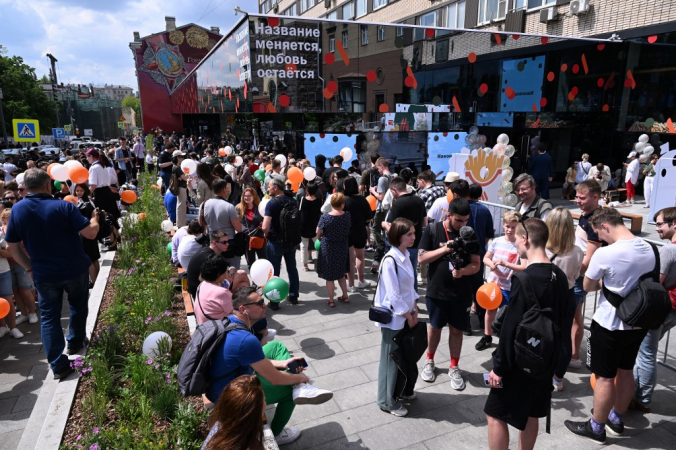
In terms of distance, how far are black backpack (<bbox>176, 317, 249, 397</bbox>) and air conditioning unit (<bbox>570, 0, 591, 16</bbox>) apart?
1743 cm

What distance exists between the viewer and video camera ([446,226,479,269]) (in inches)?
145

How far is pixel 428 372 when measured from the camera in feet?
13.8

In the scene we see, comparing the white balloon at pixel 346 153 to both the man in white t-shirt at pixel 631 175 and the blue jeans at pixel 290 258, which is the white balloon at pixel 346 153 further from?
the man in white t-shirt at pixel 631 175

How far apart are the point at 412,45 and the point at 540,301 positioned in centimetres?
1190

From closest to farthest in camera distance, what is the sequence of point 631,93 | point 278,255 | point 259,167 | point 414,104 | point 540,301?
point 540,301
point 278,255
point 259,167
point 414,104
point 631,93

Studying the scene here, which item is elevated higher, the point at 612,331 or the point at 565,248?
the point at 565,248

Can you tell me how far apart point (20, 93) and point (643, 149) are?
52.2 meters

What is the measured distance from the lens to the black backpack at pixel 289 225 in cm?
587

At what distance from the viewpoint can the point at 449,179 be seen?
6570 millimetres

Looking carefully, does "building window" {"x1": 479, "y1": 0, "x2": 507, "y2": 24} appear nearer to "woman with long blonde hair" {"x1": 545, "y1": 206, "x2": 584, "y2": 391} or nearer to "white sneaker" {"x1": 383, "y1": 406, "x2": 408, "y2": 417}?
"woman with long blonde hair" {"x1": 545, "y1": 206, "x2": 584, "y2": 391}

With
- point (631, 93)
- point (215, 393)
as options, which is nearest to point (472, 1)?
point (631, 93)

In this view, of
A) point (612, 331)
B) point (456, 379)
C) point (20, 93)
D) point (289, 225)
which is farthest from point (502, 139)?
point (20, 93)

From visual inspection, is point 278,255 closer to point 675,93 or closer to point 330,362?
point 330,362

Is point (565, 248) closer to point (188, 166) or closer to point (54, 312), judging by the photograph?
point (54, 312)
